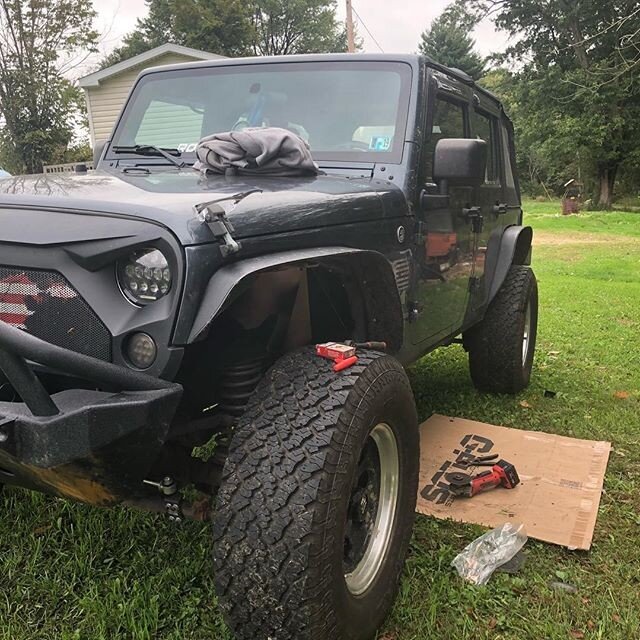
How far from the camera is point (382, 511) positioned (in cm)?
237

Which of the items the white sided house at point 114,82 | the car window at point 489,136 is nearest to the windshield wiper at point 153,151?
the car window at point 489,136

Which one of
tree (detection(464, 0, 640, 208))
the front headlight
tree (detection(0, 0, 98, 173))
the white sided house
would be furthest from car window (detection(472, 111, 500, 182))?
tree (detection(464, 0, 640, 208))

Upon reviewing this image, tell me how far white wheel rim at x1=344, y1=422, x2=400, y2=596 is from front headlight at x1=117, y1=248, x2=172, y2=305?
85 cm

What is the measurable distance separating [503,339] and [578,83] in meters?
25.0

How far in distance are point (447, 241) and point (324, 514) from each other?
1.86 metres

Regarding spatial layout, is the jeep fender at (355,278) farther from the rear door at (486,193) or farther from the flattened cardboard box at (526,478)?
the rear door at (486,193)

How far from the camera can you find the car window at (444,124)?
3.11 m

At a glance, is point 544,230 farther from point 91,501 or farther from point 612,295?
point 91,501

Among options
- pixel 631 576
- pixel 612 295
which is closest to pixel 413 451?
pixel 631 576

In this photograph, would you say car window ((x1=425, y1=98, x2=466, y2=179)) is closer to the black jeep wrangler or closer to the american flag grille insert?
the black jeep wrangler

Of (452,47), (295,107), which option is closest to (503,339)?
(295,107)

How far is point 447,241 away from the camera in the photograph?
10.9 feet

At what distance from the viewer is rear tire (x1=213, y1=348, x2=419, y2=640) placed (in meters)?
1.79

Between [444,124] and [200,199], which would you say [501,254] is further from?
[200,199]
